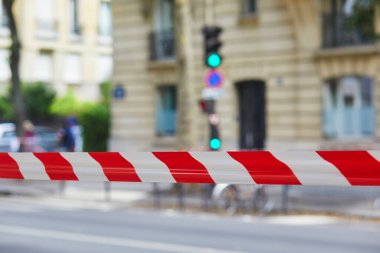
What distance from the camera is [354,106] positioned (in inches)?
879

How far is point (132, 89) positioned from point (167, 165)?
2420 centimetres

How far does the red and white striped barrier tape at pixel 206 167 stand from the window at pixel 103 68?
169 feet

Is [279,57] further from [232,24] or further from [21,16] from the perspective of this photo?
[21,16]

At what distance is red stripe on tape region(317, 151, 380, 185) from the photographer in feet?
11.1

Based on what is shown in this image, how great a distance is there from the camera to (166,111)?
27.4 m

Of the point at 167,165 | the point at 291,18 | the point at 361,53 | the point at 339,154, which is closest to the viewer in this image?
the point at 339,154

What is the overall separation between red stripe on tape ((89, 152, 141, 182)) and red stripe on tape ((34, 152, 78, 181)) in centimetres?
18

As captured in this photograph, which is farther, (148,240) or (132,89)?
(132,89)

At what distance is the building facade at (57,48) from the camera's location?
174ft

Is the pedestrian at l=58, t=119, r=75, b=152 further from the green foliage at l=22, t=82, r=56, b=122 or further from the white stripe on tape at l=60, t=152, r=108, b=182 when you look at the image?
the green foliage at l=22, t=82, r=56, b=122

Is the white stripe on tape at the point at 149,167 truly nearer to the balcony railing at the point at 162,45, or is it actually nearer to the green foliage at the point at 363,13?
the green foliage at the point at 363,13

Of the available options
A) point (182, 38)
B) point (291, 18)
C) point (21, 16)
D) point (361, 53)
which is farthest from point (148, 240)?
point (21, 16)

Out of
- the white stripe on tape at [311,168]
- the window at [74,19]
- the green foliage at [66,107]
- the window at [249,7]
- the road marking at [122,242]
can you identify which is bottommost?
the road marking at [122,242]

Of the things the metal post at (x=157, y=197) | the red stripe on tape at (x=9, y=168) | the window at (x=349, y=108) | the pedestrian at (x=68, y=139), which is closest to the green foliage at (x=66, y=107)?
the pedestrian at (x=68, y=139)
